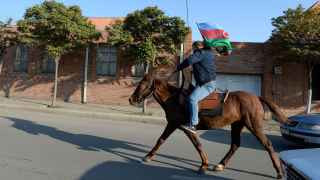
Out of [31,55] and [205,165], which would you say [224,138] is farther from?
[31,55]

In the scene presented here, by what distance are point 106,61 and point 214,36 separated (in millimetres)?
16398

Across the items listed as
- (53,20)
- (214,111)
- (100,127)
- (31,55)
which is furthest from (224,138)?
(31,55)

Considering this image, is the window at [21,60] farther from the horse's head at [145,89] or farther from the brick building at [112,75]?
the horse's head at [145,89]

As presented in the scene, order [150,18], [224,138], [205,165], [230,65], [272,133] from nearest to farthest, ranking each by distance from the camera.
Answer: [205,165] → [224,138] → [272,133] → [150,18] → [230,65]

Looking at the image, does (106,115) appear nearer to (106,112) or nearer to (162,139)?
(106,112)

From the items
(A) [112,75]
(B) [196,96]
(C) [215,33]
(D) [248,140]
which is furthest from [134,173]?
(A) [112,75]

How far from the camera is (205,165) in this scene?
30.9 feet

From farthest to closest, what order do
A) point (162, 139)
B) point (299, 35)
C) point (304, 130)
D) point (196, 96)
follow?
1. point (299, 35)
2. point (304, 130)
3. point (162, 139)
4. point (196, 96)

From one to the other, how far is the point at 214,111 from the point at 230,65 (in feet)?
50.9

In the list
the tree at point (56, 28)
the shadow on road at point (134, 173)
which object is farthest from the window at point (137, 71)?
the shadow on road at point (134, 173)

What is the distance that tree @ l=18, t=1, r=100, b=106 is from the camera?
76.0 feet

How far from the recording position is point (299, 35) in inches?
860

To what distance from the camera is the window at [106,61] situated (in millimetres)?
26266

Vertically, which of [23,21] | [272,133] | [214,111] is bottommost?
[272,133]
